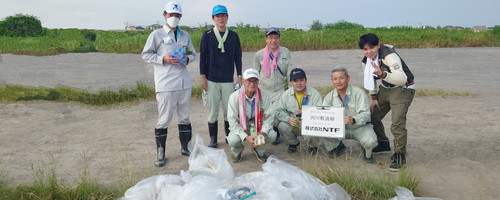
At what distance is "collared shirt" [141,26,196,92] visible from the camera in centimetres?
482

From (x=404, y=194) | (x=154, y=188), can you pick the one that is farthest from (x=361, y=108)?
(x=154, y=188)

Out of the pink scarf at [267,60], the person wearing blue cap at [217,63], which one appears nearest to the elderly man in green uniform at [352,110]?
the pink scarf at [267,60]

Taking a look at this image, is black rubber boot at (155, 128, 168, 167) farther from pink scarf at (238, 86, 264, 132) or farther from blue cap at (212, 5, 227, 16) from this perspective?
blue cap at (212, 5, 227, 16)

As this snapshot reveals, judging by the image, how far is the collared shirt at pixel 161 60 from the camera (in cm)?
482

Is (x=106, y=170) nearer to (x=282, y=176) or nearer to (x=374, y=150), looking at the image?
(x=282, y=176)

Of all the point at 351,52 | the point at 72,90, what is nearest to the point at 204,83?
the point at 72,90

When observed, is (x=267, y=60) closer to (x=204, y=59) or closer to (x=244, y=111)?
(x=204, y=59)

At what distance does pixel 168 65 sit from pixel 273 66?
136cm

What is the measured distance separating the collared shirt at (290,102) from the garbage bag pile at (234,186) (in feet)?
4.04

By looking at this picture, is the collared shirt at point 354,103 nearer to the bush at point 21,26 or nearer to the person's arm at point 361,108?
the person's arm at point 361,108

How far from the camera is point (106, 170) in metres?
4.80

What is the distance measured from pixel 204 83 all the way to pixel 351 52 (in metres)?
12.9

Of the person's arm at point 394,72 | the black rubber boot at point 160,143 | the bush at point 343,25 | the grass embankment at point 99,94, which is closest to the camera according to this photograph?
the person's arm at point 394,72

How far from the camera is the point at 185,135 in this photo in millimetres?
5230
